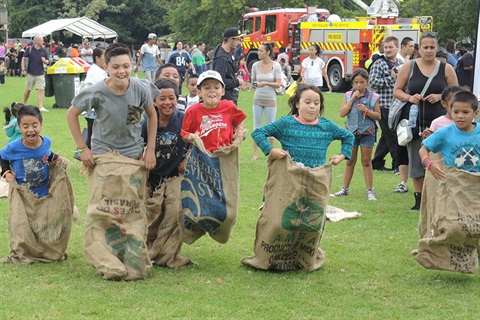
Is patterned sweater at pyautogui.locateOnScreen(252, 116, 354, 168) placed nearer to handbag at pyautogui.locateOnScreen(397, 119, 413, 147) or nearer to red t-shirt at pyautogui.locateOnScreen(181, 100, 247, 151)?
red t-shirt at pyautogui.locateOnScreen(181, 100, 247, 151)

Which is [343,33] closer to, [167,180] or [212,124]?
[167,180]

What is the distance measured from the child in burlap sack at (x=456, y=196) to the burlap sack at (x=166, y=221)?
1986mm

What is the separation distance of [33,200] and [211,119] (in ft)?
5.48

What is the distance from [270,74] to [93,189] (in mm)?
6547

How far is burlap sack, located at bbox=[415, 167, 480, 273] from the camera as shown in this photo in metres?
6.13

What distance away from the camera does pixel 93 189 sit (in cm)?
635

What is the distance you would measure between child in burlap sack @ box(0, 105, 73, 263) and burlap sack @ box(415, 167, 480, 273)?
3018mm

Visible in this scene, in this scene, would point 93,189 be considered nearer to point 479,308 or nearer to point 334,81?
point 479,308

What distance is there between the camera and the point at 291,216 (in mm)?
6375

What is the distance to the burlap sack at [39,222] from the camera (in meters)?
6.82

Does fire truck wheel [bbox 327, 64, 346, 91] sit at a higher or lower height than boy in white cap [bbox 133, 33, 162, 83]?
lower

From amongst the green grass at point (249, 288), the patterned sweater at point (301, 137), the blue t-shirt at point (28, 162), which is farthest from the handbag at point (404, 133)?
the blue t-shirt at point (28, 162)

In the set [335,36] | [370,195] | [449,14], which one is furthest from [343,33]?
[370,195]

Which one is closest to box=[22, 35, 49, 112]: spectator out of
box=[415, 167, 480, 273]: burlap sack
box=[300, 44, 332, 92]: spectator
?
box=[300, 44, 332, 92]: spectator
